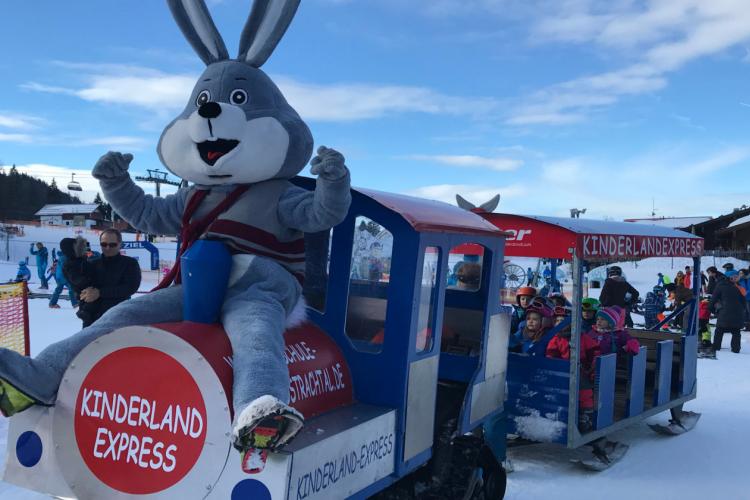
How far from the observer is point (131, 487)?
2500 mm

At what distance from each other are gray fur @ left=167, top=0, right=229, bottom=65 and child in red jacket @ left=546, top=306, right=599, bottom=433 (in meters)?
3.39

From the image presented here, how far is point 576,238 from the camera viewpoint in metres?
4.88

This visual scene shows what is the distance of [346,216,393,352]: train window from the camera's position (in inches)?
131

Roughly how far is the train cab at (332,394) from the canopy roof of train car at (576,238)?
0.95m

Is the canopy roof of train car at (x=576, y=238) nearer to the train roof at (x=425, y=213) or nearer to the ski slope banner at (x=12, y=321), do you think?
the train roof at (x=425, y=213)

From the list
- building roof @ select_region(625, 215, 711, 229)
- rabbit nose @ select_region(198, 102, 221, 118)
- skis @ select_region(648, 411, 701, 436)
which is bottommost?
skis @ select_region(648, 411, 701, 436)

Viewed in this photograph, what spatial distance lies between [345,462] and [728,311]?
37.1 ft

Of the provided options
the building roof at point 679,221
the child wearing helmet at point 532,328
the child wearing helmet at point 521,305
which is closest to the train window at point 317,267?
the child wearing helmet at point 532,328

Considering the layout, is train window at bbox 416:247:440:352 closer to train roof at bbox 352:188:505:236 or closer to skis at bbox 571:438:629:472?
train roof at bbox 352:188:505:236

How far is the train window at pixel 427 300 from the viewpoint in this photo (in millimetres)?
3324

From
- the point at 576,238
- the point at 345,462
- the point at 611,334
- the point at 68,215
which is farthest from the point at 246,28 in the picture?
the point at 68,215

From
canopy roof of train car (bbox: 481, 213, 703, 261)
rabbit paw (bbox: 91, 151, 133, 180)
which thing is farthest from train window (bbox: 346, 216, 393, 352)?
canopy roof of train car (bbox: 481, 213, 703, 261)

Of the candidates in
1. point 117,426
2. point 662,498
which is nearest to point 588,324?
point 662,498

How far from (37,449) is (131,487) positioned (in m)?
0.46
